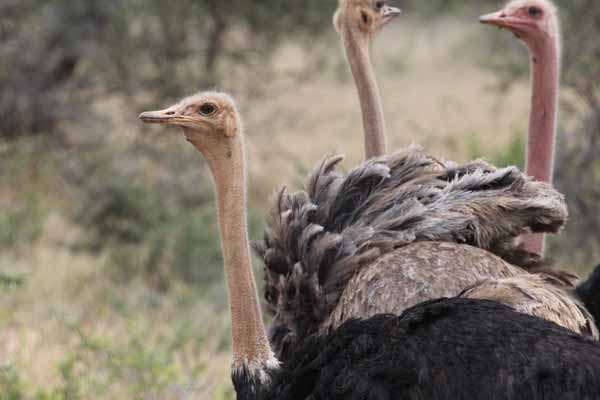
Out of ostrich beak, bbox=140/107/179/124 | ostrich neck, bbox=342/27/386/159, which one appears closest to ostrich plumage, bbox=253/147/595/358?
ostrich neck, bbox=342/27/386/159

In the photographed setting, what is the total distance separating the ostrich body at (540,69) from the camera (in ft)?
15.6

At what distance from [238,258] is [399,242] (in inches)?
26.7

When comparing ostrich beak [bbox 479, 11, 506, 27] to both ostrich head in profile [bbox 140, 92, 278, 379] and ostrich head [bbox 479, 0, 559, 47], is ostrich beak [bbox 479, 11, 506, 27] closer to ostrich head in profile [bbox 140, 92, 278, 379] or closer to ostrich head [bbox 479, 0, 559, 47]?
ostrich head [bbox 479, 0, 559, 47]

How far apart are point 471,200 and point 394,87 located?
1331 centimetres

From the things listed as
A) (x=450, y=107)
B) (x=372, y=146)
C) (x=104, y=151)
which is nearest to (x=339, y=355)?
(x=372, y=146)

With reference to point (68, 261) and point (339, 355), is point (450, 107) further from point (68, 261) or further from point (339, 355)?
point (339, 355)

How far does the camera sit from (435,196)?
4094mm

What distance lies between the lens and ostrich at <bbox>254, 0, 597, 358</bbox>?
3.75 metres

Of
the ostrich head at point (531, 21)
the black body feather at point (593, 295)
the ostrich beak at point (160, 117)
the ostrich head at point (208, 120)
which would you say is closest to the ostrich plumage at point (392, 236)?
the black body feather at point (593, 295)

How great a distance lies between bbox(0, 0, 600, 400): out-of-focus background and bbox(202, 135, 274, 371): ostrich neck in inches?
50.0

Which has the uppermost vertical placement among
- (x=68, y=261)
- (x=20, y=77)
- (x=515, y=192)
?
(x=20, y=77)

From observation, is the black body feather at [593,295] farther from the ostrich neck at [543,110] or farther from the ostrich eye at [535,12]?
the ostrich eye at [535,12]

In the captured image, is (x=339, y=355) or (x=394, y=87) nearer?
(x=339, y=355)

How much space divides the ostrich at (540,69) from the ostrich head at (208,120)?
165 cm
